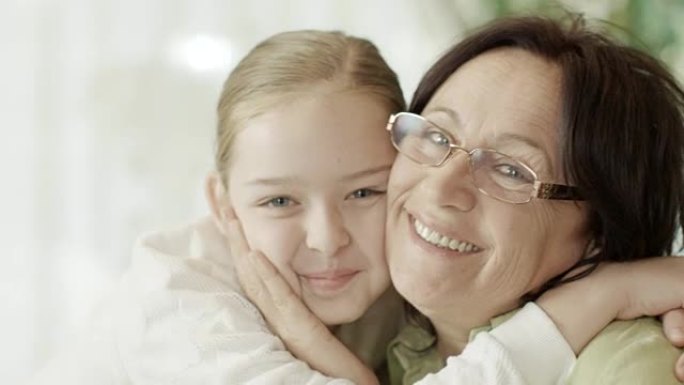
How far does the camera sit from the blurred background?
3328mm

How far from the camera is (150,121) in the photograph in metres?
3.36

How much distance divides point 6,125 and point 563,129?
2.11 m

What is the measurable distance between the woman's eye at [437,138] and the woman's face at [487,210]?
0.01 metres

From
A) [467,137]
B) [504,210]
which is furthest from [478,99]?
[504,210]

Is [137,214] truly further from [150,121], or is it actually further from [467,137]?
[467,137]

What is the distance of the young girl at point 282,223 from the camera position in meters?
1.89

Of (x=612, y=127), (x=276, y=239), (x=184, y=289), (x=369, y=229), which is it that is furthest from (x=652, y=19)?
(x=184, y=289)

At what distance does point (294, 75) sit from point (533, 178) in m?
0.47

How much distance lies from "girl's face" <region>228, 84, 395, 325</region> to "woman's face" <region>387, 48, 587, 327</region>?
8 centimetres

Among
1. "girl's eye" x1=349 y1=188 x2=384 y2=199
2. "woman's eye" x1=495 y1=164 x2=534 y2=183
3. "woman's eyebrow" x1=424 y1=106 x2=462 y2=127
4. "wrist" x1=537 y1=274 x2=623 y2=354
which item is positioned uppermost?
"woman's eyebrow" x1=424 y1=106 x2=462 y2=127

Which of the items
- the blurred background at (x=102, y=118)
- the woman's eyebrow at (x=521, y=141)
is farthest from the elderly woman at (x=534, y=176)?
the blurred background at (x=102, y=118)

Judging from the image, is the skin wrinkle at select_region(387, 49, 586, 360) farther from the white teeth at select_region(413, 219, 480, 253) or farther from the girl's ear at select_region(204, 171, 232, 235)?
the girl's ear at select_region(204, 171, 232, 235)

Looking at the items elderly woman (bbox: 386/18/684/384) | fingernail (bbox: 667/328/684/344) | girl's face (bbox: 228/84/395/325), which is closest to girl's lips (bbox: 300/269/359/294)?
girl's face (bbox: 228/84/395/325)

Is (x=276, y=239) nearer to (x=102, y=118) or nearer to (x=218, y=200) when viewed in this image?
(x=218, y=200)
